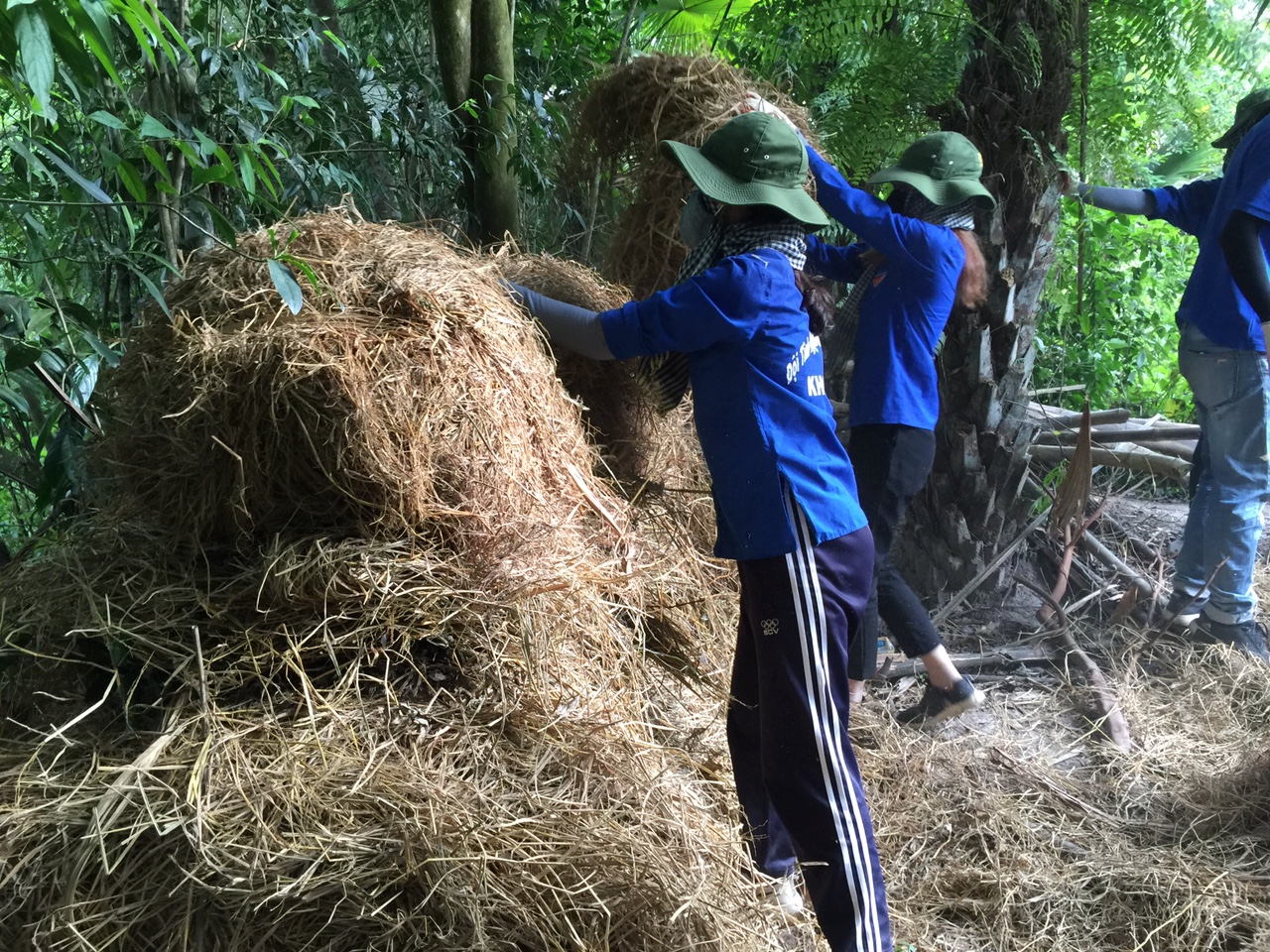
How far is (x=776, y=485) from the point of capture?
2062mm

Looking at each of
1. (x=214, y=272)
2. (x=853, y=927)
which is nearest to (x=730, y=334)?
(x=214, y=272)

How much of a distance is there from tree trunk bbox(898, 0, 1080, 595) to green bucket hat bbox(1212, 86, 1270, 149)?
0.57m

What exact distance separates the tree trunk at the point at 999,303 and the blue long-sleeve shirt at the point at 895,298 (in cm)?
99

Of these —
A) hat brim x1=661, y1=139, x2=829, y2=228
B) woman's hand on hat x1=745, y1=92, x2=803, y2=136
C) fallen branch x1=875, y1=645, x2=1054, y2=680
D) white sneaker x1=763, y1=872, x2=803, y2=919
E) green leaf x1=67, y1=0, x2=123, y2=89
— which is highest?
woman's hand on hat x1=745, y1=92, x2=803, y2=136

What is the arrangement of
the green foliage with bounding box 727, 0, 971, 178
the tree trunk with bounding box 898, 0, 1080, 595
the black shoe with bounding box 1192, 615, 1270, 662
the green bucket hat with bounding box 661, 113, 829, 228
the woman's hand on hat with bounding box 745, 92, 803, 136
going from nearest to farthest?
the green bucket hat with bounding box 661, 113, 829, 228
the woman's hand on hat with bounding box 745, 92, 803, 136
the green foliage with bounding box 727, 0, 971, 178
the tree trunk with bounding box 898, 0, 1080, 595
the black shoe with bounding box 1192, 615, 1270, 662

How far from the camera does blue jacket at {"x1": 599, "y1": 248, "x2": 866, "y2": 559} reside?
6.80ft

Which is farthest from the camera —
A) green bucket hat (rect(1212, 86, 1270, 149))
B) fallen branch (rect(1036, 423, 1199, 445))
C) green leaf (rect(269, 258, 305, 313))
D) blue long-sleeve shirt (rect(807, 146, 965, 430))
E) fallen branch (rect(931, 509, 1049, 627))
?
fallen branch (rect(1036, 423, 1199, 445))

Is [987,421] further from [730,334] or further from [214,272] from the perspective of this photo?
[214,272]

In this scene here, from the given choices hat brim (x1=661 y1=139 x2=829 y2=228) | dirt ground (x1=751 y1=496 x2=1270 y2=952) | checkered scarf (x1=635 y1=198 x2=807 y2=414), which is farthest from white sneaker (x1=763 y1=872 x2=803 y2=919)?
hat brim (x1=661 y1=139 x2=829 y2=228)

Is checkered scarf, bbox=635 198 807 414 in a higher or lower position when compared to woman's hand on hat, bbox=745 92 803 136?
lower

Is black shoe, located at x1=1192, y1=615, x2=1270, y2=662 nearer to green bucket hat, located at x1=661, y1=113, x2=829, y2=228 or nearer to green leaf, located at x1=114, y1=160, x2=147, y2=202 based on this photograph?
green bucket hat, located at x1=661, y1=113, x2=829, y2=228

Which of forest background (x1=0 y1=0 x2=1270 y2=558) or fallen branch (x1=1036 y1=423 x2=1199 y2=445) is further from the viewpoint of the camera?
fallen branch (x1=1036 y1=423 x2=1199 y2=445)

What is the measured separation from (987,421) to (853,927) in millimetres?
2486

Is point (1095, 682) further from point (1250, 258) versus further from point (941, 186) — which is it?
point (941, 186)
